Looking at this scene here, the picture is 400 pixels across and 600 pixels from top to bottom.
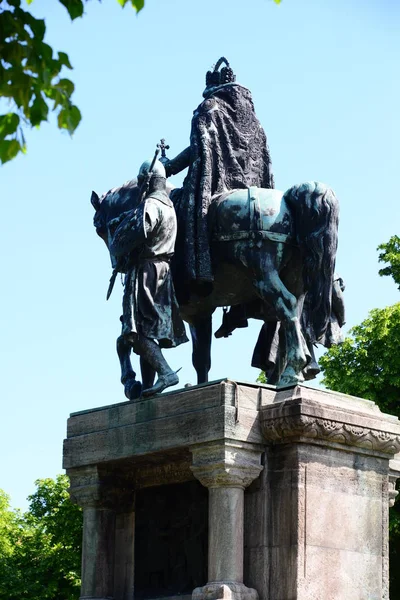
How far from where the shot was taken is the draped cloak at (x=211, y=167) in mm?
15844

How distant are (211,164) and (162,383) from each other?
8.12 feet

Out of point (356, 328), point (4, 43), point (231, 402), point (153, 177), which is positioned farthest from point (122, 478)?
point (356, 328)

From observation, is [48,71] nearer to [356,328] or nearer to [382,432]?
[382,432]

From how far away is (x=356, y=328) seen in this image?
122 feet

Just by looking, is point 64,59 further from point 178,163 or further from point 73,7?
point 178,163

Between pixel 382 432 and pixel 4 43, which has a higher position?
pixel 4 43

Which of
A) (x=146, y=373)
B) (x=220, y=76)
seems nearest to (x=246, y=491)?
(x=146, y=373)

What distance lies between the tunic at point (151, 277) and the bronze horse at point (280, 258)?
400 millimetres

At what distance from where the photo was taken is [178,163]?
16.7 metres

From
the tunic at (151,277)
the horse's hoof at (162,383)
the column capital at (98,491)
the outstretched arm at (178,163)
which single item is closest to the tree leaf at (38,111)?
the tunic at (151,277)

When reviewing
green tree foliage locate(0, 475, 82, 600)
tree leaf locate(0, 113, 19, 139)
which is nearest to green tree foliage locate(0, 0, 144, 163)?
tree leaf locate(0, 113, 19, 139)

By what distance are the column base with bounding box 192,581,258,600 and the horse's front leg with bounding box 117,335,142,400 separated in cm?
261

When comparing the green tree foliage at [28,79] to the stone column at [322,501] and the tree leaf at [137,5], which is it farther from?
the stone column at [322,501]

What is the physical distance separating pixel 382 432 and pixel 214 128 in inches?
149
